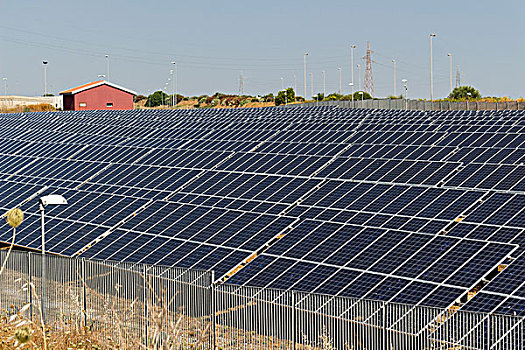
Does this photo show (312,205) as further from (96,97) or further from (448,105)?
(96,97)

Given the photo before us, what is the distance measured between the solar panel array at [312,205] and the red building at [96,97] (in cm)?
6885

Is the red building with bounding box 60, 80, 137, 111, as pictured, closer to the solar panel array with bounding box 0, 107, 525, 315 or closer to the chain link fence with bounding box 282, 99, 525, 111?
the chain link fence with bounding box 282, 99, 525, 111

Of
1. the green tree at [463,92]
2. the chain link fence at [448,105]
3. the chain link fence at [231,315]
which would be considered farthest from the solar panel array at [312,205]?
the green tree at [463,92]

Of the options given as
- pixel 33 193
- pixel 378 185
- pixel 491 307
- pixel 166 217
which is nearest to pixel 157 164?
pixel 33 193

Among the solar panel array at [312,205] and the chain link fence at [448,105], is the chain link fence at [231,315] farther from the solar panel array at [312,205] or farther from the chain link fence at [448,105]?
the chain link fence at [448,105]

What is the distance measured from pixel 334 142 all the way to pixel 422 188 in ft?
36.1

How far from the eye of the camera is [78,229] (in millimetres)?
32500

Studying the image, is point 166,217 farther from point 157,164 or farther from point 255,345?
point 255,345

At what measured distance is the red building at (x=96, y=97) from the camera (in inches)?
4599

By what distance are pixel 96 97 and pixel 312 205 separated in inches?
3732

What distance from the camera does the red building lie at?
11681cm

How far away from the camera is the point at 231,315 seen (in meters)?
20.9

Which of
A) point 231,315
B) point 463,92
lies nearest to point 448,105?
point 231,315

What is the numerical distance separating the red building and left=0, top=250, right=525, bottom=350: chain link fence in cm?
9476
